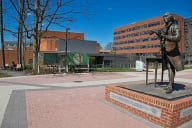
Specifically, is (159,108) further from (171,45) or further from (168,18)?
(168,18)

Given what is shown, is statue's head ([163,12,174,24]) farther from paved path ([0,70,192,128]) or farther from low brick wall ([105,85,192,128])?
paved path ([0,70,192,128])

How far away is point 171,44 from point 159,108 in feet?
6.45

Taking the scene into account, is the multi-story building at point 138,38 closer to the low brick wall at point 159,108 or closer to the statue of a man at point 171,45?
the statue of a man at point 171,45

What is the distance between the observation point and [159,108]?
226 inches

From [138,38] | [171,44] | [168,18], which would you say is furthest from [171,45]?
[138,38]

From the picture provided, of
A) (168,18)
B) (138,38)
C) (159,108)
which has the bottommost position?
(159,108)

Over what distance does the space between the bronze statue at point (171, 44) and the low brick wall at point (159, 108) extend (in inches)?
32.2

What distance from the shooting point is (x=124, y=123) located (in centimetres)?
576

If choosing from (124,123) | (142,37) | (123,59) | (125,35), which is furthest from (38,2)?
(125,35)

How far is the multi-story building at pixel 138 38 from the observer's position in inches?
3250

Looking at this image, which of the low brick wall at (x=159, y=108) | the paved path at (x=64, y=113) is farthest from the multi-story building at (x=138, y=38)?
the low brick wall at (x=159, y=108)

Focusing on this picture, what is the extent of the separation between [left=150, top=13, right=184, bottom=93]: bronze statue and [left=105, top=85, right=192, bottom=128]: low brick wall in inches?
32.2

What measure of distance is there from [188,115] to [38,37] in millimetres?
18184

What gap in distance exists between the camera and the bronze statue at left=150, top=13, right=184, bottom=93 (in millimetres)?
6543
